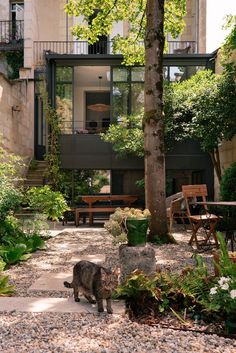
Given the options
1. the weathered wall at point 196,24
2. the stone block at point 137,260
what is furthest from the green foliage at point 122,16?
the stone block at point 137,260

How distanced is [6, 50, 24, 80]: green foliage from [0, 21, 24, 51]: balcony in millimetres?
298

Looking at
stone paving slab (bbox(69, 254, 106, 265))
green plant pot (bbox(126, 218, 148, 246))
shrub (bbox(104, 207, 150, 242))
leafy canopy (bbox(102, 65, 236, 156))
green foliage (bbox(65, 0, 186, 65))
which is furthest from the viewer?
green foliage (bbox(65, 0, 186, 65))

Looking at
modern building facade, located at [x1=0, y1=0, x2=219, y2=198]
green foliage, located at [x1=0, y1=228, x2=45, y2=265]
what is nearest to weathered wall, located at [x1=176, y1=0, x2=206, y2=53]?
modern building facade, located at [x1=0, y1=0, x2=219, y2=198]

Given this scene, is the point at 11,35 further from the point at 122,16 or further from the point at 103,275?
the point at 103,275

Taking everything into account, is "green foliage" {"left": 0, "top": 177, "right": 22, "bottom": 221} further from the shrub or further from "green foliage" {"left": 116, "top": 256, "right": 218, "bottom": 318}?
"green foliage" {"left": 116, "top": 256, "right": 218, "bottom": 318}

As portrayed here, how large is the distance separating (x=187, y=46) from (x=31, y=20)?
6.96m

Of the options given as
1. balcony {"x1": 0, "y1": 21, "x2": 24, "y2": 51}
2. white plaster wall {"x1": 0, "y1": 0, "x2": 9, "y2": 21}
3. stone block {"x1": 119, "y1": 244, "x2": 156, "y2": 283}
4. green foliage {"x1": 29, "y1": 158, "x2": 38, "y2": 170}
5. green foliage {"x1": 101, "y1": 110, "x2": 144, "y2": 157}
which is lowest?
stone block {"x1": 119, "y1": 244, "x2": 156, "y2": 283}

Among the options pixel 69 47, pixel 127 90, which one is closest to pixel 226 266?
pixel 127 90

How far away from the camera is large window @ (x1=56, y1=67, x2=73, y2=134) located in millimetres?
15219

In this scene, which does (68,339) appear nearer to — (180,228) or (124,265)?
(124,265)

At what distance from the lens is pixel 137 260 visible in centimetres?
425

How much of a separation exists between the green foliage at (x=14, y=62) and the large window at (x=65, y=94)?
4.24 m

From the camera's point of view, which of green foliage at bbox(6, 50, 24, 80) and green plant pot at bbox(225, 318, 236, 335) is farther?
green foliage at bbox(6, 50, 24, 80)

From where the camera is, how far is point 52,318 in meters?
3.36
